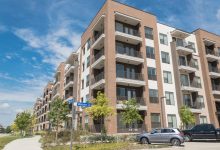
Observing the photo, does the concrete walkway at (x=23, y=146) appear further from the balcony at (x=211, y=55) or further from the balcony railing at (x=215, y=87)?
the balcony at (x=211, y=55)

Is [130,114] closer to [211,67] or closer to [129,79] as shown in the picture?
[129,79]

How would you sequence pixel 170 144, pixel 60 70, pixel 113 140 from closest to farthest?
pixel 170 144 → pixel 113 140 → pixel 60 70

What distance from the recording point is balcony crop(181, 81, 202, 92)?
36.4 m

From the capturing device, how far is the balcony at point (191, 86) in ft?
119

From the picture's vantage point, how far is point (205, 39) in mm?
44250

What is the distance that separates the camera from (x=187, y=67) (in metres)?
38.5

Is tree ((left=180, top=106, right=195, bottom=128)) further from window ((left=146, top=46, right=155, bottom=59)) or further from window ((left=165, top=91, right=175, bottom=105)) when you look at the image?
window ((left=146, top=46, right=155, bottom=59))

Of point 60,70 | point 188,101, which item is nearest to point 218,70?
point 188,101

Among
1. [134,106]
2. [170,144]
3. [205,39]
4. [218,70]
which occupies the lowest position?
[170,144]

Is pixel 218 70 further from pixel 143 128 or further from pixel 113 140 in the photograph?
pixel 113 140

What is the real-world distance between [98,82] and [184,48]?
1878 cm

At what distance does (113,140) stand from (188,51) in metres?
25.6

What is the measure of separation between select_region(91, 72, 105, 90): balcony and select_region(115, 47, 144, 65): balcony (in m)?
3.79

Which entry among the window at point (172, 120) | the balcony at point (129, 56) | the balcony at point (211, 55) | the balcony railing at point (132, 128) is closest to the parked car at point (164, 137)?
the balcony railing at point (132, 128)
